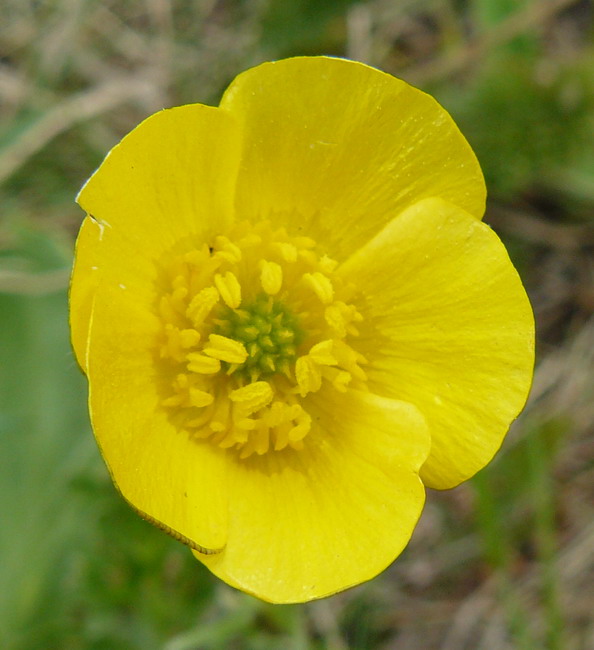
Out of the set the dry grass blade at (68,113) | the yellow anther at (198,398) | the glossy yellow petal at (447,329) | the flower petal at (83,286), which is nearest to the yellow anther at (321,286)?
the glossy yellow petal at (447,329)

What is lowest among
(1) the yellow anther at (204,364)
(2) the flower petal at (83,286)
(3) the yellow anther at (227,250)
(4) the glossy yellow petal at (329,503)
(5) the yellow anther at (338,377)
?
(4) the glossy yellow petal at (329,503)

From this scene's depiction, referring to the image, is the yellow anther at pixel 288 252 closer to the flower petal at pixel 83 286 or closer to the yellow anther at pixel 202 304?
the yellow anther at pixel 202 304

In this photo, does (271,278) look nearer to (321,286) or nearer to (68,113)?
(321,286)

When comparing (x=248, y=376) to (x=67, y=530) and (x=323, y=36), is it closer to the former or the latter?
(x=67, y=530)

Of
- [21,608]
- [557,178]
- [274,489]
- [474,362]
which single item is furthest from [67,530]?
[557,178]

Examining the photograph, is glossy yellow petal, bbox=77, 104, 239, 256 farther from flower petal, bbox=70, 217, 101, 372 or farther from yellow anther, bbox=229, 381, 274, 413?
yellow anther, bbox=229, 381, 274, 413

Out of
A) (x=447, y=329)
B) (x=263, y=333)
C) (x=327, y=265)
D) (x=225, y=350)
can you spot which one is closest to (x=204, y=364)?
(x=225, y=350)

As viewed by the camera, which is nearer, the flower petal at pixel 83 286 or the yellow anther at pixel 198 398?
the flower petal at pixel 83 286
